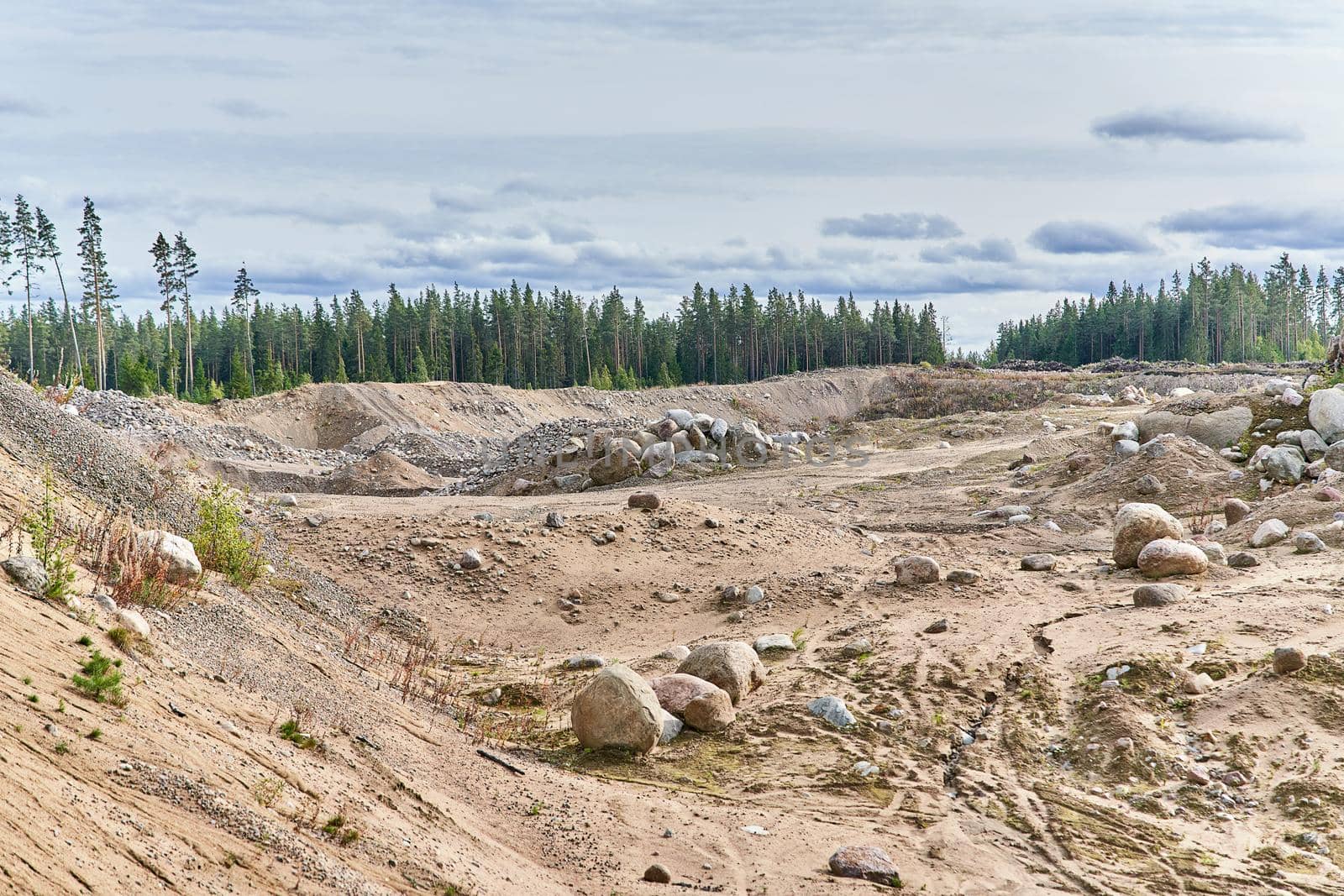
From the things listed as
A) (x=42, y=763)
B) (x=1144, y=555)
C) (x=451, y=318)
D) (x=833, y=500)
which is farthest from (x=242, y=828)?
(x=451, y=318)

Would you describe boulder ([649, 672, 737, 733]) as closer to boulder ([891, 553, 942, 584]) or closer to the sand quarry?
the sand quarry

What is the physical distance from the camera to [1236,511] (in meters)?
16.3

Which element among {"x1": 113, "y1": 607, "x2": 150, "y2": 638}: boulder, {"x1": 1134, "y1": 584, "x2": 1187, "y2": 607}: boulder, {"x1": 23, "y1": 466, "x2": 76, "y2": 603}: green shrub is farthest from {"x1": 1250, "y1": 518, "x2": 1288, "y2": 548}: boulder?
{"x1": 23, "y1": 466, "x2": 76, "y2": 603}: green shrub

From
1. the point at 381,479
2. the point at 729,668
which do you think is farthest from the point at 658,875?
the point at 381,479

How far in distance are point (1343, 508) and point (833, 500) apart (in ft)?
31.3

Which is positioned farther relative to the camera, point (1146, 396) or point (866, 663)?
point (1146, 396)

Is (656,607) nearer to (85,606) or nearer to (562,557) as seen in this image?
(562,557)

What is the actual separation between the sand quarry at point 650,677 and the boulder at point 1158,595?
0.23 metres

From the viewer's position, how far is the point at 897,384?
61.4 meters

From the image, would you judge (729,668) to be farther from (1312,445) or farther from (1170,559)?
(1312,445)

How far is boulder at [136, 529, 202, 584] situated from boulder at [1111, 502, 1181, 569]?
11.3m

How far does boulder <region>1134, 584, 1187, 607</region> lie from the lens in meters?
11.6

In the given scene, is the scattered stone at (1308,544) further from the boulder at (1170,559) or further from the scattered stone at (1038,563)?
the scattered stone at (1038,563)

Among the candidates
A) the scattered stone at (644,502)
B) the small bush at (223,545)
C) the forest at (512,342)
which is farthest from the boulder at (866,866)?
the forest at (512,342)
